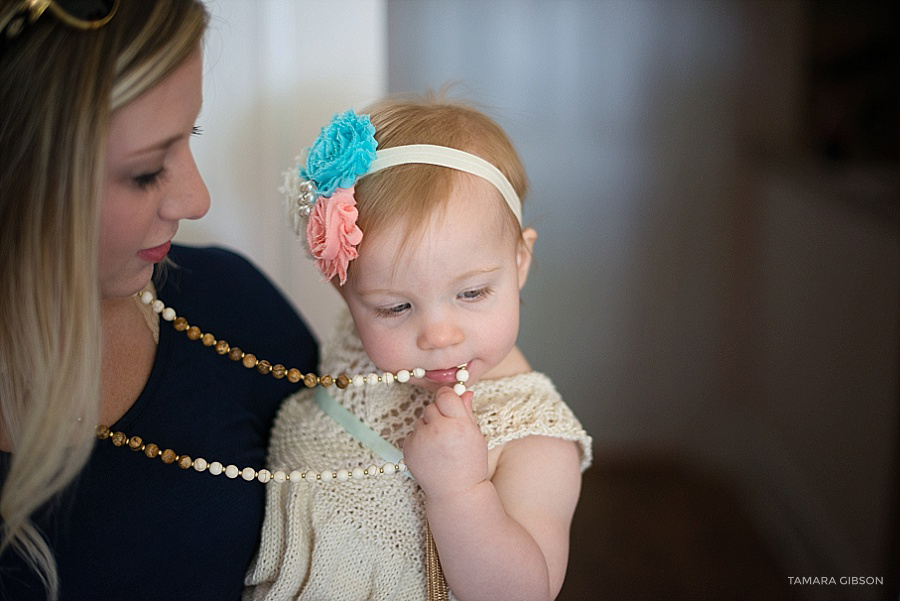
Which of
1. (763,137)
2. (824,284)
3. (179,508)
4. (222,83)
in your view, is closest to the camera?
(179,508)

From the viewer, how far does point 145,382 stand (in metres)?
0.99

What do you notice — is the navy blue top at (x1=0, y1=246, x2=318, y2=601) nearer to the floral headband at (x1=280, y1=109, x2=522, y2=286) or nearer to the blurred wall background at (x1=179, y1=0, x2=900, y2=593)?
the floral headband at (x1=280, y1=109, x2=522, y2=286)

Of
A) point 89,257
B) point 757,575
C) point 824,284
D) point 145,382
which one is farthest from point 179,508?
point 824,284

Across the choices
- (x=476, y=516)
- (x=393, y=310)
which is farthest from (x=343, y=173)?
(x=476, y=516)

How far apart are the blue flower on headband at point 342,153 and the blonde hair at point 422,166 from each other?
0.03 metres

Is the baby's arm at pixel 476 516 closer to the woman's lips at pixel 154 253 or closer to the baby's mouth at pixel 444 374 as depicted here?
the baby's mouth at pixel 444 374

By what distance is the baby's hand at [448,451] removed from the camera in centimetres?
88

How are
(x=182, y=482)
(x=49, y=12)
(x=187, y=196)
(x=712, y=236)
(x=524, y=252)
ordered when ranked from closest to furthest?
(x=49, y=12)
(x=187, y=196)
(x=182, y=482)
(x=524, y=252)
(x=712, y=236)

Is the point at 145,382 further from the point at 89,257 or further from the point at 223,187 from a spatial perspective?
the point at 223,187

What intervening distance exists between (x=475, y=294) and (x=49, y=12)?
20.2 inches

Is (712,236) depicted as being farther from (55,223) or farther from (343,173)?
(55,223)

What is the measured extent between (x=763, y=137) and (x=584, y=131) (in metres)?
0.55

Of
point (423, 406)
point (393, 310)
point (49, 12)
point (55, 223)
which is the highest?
point (49, 12)

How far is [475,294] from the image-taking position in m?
0.97
